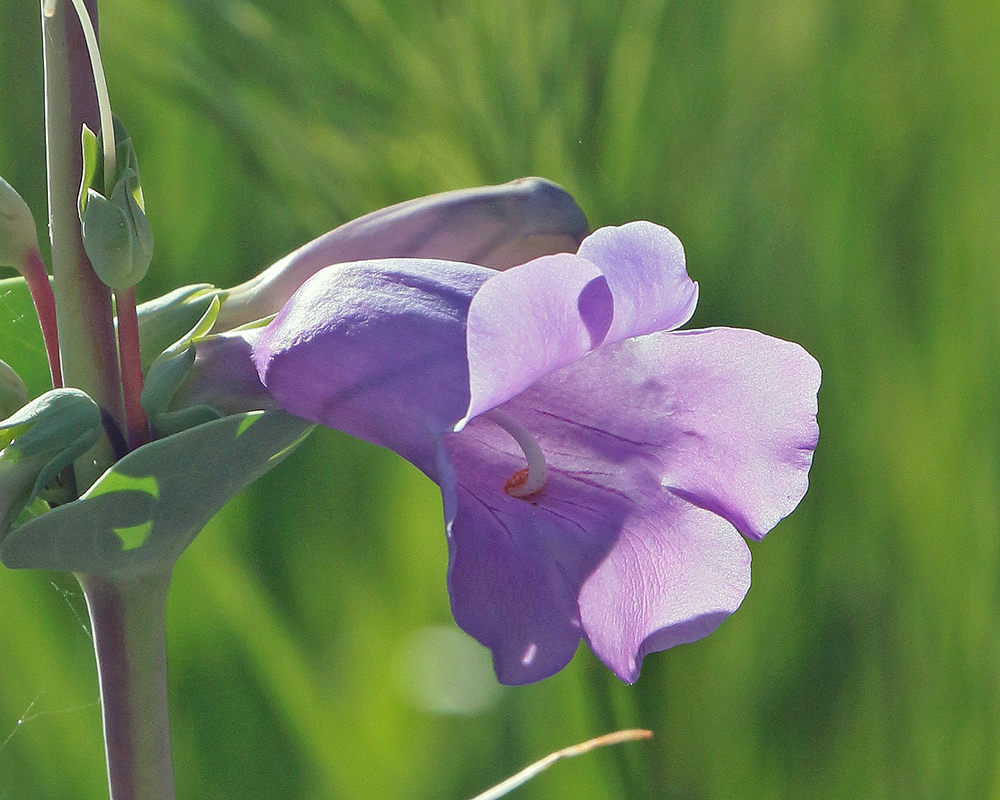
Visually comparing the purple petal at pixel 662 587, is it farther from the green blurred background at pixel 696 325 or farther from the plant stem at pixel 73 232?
the green blurred background at pixel 696 325

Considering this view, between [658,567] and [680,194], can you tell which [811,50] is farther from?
[658,567]

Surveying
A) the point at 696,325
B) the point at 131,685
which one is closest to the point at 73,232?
the point at 131,685

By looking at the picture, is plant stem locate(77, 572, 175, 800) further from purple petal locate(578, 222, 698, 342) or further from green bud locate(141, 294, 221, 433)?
purple petal locate(578, 222, 698, 342)

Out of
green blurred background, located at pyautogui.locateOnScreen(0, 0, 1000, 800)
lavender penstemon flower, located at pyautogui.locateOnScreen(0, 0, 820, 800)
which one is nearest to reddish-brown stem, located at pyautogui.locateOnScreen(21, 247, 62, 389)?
lavender penstemon flower, located at pyautogui.locateOnScreen(0, 0, 820, 800)

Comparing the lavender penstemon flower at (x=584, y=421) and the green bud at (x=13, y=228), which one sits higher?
the green bud at (x=13, y=228)

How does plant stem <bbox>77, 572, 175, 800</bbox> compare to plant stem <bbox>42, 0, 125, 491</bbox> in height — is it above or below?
below

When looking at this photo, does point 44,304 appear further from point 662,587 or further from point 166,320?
point 662,587

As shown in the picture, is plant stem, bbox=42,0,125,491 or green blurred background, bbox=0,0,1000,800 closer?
plant stem, bbox=42,0,125,491

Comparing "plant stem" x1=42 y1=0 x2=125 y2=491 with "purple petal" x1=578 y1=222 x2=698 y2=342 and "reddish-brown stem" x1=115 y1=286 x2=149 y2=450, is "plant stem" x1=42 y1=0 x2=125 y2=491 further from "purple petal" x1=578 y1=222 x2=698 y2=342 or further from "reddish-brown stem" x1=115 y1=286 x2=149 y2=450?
"purple petal" x1=578 y1=222 x2=698 y2=342

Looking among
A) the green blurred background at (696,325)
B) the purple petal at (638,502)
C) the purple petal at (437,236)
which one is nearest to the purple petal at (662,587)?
the purple petal at (638,502)
